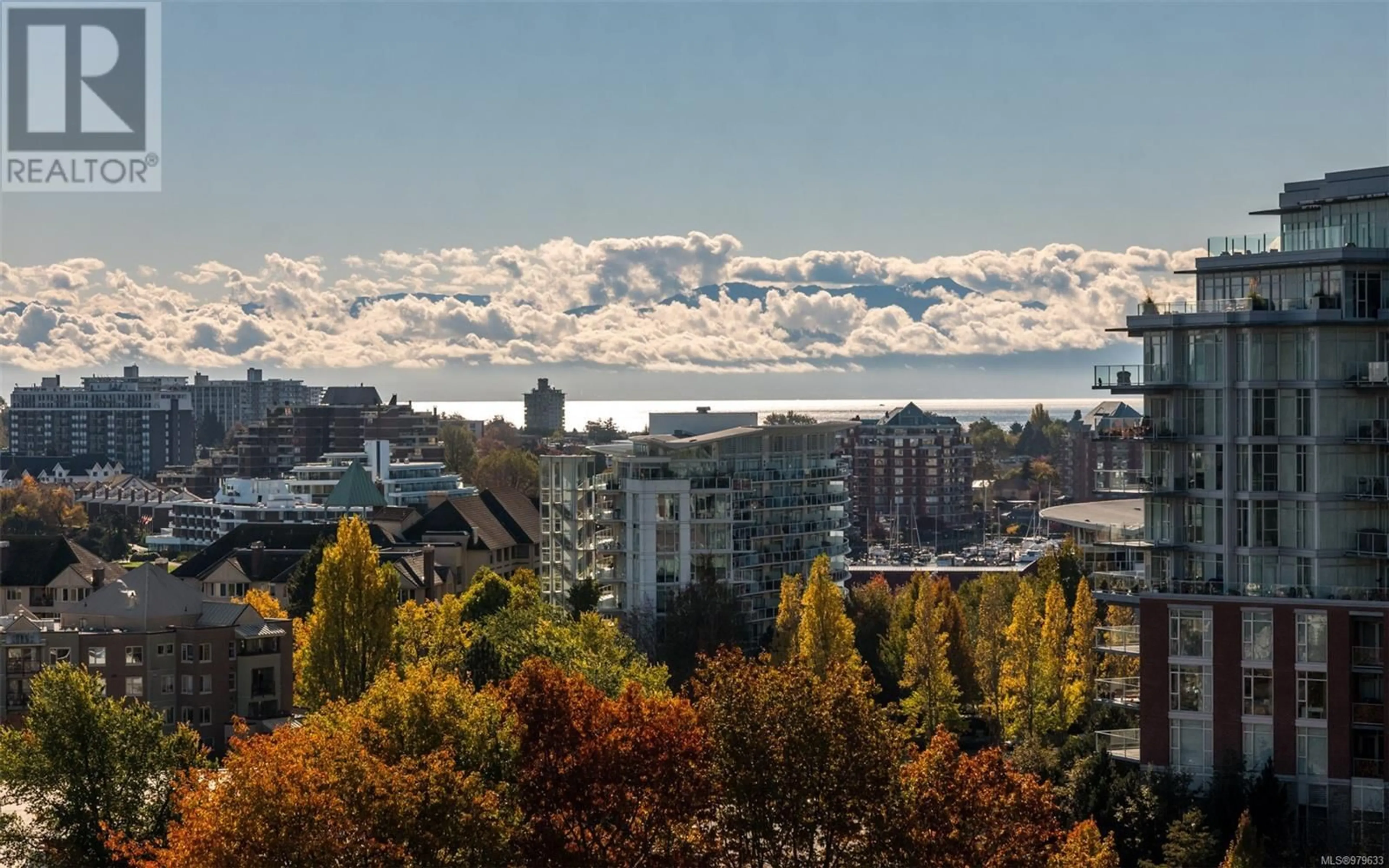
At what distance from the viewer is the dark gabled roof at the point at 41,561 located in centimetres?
12962

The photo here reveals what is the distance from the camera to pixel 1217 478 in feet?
223

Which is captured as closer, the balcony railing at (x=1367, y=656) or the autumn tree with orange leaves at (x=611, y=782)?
the autumn tree with orange leaves at (x=611, y=782)

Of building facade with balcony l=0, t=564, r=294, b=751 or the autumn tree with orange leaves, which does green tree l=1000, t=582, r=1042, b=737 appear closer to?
building facade with balcony l=0, t=564, r=294, b=751

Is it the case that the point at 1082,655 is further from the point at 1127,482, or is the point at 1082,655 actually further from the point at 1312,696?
the point at 1312,696

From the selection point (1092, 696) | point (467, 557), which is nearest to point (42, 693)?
point (1092, 696)

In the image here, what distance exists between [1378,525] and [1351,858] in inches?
420

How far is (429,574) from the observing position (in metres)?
127

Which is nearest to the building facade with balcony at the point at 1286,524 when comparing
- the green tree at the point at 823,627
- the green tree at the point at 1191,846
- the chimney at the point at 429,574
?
the green tree at the point at 1191,846

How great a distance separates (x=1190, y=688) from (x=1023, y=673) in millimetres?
21299

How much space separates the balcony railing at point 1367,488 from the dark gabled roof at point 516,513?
85.2 meters

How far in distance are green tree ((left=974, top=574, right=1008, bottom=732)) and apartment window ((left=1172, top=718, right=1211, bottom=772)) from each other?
2139cm

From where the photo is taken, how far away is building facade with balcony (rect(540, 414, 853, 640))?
106 metres

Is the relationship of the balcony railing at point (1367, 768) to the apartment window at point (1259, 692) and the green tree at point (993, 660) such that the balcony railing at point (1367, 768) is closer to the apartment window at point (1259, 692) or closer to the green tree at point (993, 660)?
the apartment window at point (1259, 692)

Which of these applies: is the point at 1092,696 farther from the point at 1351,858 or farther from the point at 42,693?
the point at 42,693
